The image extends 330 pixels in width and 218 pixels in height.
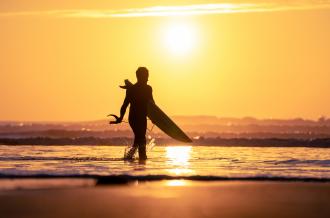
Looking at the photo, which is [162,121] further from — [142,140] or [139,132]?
Answer: [142,140]

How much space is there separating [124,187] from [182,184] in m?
1.17

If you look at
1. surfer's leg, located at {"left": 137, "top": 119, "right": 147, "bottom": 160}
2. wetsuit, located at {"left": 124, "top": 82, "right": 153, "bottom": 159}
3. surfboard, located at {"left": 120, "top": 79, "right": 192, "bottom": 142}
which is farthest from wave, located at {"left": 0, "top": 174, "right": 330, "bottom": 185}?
surfboard, located at {"left": 120, "top": 79, "right": 192, "bottom": 142}

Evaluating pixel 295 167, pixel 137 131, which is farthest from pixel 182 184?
pixel 137 131

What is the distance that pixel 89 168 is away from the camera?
17031mm

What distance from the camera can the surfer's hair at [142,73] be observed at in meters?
22.0

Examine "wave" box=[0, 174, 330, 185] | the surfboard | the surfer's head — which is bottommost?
"wave" box=[0, 174, 330, 185]

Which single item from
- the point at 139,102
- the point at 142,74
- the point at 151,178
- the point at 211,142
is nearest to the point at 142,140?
the point at 139,102

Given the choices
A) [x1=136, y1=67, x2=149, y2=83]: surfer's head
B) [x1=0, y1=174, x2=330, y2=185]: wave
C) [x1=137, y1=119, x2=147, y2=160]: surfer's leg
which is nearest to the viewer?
[x1=0, y1=174, x2=330, y2=185]: wave

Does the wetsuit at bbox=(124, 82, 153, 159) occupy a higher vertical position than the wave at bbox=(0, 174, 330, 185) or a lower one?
higher

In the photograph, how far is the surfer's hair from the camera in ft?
72.2

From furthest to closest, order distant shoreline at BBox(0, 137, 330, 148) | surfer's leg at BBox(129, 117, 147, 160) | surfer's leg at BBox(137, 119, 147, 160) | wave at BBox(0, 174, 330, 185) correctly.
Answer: distant shoreline at BBox(0, 137, 330, 148)
surfer's leg at BBox(129, 117, 147, 160)
surfer's leg at BBox(137, 119, 147, 160)
wave at BBox(0, 174, 330, 185)

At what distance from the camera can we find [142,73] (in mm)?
22047

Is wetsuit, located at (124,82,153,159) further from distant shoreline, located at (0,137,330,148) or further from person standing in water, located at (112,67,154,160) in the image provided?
distant shoreline, located at (0,137,330,148)

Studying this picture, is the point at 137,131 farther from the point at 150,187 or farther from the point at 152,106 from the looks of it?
the point at 150,187
